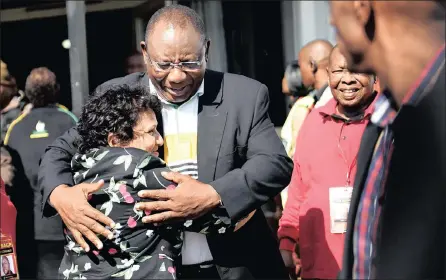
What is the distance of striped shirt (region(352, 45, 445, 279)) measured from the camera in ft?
6.51

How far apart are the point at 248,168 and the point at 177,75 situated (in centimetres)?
49

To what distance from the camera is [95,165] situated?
3453 mm

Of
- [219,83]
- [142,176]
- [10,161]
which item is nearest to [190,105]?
[219,83]

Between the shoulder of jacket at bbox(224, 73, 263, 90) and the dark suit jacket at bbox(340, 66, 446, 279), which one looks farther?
the shoulder of jacket at bbox(224, 73, 263, 90)

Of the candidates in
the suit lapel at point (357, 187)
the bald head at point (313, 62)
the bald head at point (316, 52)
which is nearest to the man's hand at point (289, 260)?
the bald head at point (313, 62)

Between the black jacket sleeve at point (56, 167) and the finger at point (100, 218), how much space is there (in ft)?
0.79

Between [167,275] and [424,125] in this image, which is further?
[167,275]

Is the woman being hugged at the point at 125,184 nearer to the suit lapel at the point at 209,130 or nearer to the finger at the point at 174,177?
the finger at the point at 174,177

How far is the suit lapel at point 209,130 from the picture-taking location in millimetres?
3672

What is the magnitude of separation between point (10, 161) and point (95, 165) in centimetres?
298

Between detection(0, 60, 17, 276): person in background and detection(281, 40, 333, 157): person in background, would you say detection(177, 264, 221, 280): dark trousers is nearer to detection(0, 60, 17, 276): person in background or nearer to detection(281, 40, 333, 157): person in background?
detection(0, 60, 17, 276): person in background

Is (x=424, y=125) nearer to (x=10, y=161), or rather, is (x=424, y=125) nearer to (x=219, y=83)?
(x=219, y=83)

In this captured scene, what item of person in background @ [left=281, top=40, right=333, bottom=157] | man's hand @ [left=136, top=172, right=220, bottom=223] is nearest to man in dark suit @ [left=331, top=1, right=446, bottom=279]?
man's hand @ [left=136, top=172, right=220, bottom=223]

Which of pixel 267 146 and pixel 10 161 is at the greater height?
pixel 267 146
